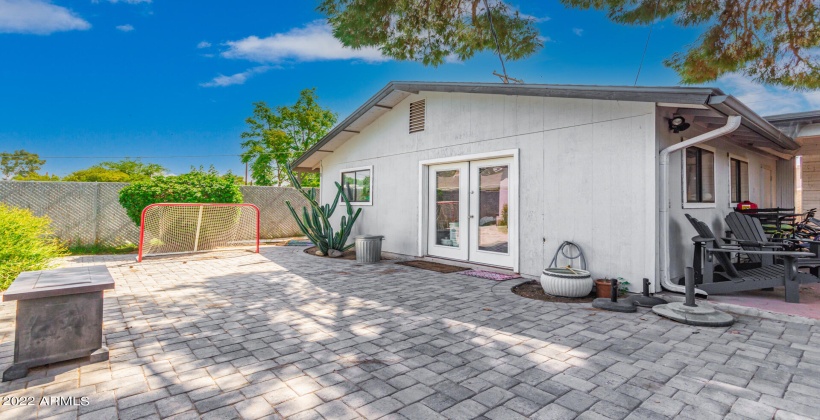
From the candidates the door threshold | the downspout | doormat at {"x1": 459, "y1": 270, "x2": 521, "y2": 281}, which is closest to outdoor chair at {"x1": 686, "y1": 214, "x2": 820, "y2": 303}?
the downspout

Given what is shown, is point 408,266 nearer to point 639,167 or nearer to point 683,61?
point 639,167

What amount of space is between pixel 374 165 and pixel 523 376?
6.73m

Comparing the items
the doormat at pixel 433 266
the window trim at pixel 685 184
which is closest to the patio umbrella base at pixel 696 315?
the window trim at pixel 685 184

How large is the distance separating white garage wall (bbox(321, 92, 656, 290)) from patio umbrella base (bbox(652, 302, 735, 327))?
790 millimetres

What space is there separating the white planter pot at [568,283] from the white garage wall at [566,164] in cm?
50

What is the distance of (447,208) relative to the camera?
7.04m

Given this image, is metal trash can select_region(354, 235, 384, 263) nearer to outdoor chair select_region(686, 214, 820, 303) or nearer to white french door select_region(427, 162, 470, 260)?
white french door select_region(427, 162, 470, 260)

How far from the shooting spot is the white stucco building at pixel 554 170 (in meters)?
4.45

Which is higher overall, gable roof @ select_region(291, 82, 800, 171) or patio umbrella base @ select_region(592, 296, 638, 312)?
gable roof @ select_region(291, 82, 800, 171)

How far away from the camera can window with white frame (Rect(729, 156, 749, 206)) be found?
6566 millimetres

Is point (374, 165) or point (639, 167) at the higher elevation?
point (374, 165)

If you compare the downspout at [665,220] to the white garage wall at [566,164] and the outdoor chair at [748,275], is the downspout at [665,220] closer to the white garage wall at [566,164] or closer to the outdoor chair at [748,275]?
the white garage wall at [566,164]

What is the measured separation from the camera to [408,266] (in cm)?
689

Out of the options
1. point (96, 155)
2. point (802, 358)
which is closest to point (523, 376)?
point (802, 358)
